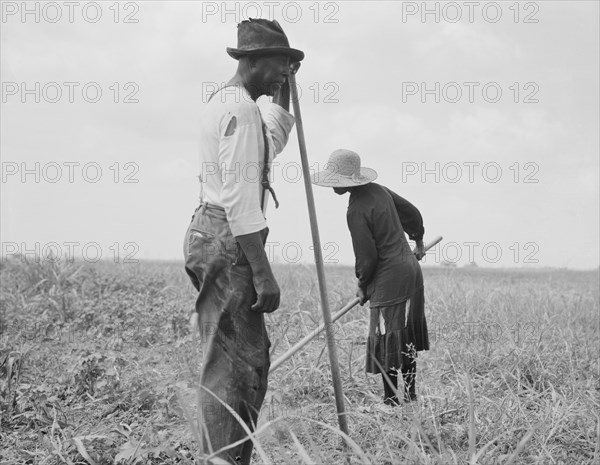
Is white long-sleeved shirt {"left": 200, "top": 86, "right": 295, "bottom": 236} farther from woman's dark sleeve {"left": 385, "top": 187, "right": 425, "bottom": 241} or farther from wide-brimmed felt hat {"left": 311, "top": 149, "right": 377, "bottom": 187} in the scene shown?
woman's dark sleeve {"left": 385, "top": 187, "right": 425, "bottom": 241}

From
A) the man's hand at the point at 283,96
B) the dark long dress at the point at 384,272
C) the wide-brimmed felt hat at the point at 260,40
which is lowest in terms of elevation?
the dark long dress at the point at 384,272

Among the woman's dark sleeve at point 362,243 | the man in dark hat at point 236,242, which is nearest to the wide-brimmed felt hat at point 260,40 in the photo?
the man in dark hat at point 236,242

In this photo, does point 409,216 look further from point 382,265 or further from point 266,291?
point 266,291

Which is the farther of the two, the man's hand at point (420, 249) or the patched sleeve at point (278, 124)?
the man's hand at point (420, 249)

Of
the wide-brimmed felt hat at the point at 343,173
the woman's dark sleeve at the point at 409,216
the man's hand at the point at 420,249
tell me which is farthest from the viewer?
the man's hand at the point at 420,249

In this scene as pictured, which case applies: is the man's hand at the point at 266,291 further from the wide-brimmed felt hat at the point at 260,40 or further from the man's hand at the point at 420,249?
the man's hand at the point at 420,249

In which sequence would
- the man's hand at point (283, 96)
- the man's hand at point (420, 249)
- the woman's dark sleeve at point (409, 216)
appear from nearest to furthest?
1. the man's hand at point (283, 96)
2. the woman's dark sleeve at point (409, 216)
3. the man's hand at point (420, 249)

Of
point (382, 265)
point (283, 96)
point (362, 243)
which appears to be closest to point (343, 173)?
point (362, 243)

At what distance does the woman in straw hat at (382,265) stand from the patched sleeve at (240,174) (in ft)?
5.69

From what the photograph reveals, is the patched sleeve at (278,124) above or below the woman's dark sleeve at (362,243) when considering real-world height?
above

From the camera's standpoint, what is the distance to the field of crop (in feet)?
13.0

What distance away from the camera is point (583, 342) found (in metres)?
6.70

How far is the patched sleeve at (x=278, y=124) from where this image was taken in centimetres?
343

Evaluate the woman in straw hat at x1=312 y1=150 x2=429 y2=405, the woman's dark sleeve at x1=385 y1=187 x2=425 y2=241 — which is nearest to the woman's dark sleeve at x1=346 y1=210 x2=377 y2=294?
the woman in straw hat at x1=312 y1=150 x2=429 y2=405
